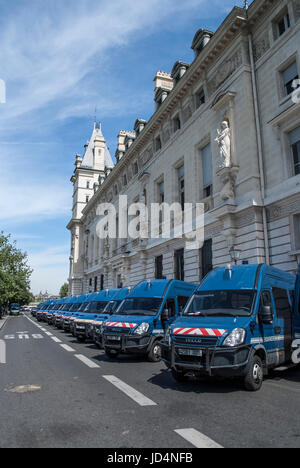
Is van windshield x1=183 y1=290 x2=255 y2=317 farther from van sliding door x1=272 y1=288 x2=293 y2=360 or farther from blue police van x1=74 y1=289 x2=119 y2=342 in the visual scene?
blue police van x1=74 y1=289 x2=119 y2=342

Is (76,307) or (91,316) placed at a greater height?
(76,307)

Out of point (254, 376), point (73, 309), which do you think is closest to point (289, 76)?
point (254, 376)

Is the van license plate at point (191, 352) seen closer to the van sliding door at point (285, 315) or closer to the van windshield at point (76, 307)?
the van sliding door at point (285, 315)

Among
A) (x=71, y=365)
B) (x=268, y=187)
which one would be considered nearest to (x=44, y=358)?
(x=71, y=365)

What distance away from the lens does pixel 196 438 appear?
4078mm

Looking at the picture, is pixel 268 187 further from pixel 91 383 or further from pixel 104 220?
pixel 104 220

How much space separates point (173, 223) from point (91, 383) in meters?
16.9

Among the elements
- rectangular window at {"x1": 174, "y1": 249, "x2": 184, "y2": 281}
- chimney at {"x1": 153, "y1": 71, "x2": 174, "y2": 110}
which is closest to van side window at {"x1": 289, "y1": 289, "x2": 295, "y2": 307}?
rectangular window at {"x1": 174, "y1": 249, "x2": 184, "y2": 281}

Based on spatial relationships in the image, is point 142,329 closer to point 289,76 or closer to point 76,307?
point 289,76

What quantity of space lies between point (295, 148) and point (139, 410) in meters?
13.2

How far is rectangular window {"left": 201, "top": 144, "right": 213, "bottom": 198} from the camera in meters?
20.2

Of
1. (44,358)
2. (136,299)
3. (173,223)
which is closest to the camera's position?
(44,358)

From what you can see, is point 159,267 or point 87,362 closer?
point 87,362

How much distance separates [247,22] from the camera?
57.0 ft
